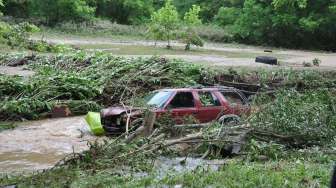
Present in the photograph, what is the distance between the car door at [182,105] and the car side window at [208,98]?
0.98 feet

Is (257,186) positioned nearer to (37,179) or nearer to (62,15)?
(37,179)

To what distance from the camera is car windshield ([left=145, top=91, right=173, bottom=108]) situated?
15281mm

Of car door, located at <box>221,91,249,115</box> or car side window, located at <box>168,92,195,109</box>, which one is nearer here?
car side window, located at <box>168,92,195,109</box>

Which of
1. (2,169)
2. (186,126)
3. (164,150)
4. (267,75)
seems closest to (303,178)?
(164,150)

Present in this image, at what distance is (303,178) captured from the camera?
8.80 m

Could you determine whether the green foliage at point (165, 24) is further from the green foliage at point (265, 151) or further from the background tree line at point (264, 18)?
the green foliage at point (265, 151)

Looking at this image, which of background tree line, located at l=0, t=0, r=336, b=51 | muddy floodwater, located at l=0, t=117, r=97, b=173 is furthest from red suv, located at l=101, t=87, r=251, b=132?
background tree line, located at l=0, t=0, r=336, b=51

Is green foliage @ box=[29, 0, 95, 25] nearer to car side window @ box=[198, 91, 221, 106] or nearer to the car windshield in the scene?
the car windshield

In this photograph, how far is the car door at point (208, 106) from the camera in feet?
51.2

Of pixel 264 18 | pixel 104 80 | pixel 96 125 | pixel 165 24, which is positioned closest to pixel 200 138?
pixel 96 125

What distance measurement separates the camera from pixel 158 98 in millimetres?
15672

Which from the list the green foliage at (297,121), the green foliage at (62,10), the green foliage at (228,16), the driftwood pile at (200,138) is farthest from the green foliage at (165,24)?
the green foliage at (297,121)

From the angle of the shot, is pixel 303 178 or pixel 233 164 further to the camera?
pixel 233 164

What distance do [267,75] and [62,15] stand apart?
4054 cm
